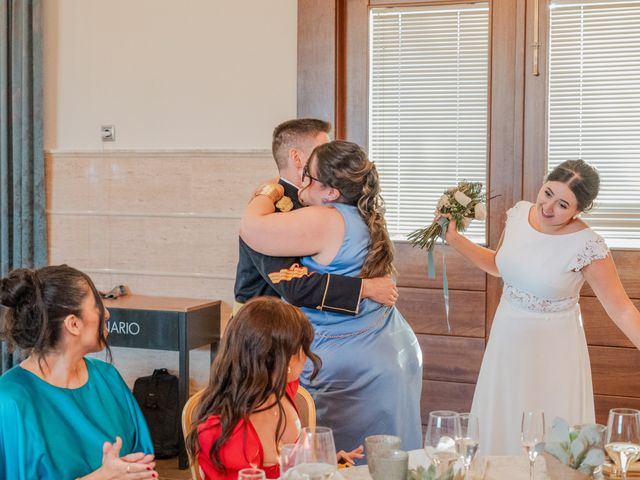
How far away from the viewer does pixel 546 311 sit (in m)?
3.34

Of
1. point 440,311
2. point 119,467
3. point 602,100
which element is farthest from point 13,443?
point 602,100

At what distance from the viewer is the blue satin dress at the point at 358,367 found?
2.70m

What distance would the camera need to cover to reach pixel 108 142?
16.2 feet

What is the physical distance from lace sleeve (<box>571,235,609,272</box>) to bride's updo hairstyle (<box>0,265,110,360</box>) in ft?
6.11

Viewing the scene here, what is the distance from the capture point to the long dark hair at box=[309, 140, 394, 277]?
2.67 metres

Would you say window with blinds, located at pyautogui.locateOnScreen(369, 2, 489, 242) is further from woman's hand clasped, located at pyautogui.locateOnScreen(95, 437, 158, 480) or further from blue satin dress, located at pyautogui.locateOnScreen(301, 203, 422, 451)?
woman's hand clasped, located at pyautogui.locateOnScreen(95, 437, 158, 480)

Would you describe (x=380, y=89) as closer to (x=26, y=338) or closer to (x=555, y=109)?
(x=555, y=109)

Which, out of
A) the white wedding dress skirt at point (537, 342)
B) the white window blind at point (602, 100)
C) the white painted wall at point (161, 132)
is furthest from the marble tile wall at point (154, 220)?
the white wedding dress skirt at point (537, 342)

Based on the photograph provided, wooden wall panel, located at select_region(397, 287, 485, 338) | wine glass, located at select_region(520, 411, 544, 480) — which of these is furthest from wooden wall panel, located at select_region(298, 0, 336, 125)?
wine glass, located at select_region(520, 411, 544, 480)

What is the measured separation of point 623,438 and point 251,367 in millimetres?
864

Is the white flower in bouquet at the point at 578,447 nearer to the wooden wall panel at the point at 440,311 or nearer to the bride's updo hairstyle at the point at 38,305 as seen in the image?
the bride's updo hairstyle at the point at 38,305

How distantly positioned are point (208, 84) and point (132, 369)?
1.68 metres

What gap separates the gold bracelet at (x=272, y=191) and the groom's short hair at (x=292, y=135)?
110 mm

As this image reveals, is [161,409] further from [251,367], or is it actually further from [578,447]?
[578,447]
